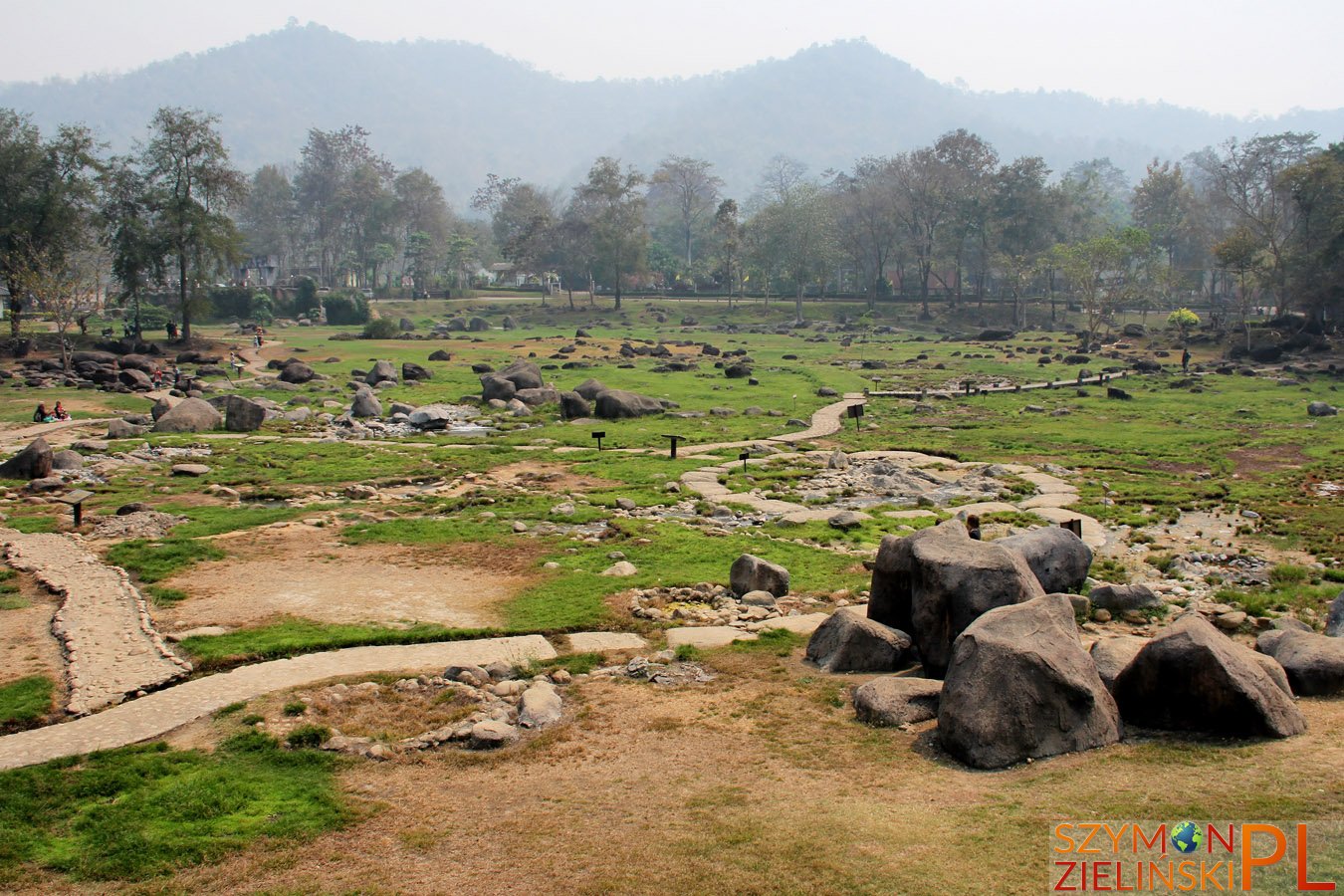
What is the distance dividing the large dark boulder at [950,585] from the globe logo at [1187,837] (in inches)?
164

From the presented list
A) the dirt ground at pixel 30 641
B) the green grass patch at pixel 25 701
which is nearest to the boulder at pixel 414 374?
the dirt ground at pixel 30 641

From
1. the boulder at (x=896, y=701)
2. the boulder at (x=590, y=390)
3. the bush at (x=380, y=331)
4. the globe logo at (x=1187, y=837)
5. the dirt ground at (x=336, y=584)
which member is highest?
the bush at (x=380, y=331)

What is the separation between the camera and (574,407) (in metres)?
38.1

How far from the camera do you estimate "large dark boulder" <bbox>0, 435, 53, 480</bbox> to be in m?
25.0

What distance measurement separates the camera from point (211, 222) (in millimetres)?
66062

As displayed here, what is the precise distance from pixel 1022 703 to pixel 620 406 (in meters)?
28.8

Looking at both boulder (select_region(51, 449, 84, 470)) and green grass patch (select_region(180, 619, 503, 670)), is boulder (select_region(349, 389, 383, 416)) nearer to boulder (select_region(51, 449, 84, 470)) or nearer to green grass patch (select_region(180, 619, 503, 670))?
boulder (select_region(51, 449, 84, 470))

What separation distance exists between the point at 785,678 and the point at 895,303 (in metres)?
101

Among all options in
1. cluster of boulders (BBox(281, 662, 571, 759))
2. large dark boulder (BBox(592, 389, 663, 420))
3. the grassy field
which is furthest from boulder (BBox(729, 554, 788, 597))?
large dark boulder (BBox(592, 389, 663, 420))

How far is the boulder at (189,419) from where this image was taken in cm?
3316

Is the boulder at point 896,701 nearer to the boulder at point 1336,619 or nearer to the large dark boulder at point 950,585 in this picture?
the large dark boulder at point 950,585

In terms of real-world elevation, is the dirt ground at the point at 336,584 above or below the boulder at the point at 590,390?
below

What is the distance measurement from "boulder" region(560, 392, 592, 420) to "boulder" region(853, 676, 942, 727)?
2736 centimetres

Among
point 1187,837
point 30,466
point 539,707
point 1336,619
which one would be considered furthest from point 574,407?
point 1187,837
